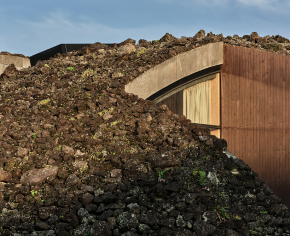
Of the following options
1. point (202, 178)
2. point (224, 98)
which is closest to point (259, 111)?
point (224, 98)

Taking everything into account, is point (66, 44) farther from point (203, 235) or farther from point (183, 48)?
point (203, 235)

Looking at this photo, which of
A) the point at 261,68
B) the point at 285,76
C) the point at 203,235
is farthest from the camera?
the point at 285,76

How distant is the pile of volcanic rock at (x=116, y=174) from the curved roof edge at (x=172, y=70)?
18.1 inches

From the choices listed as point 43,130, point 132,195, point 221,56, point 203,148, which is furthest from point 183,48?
point 132,195

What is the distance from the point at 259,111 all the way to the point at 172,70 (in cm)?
468

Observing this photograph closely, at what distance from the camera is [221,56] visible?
9.85 meters

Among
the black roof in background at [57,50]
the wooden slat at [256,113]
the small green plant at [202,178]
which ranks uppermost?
the black roof in background at [57,50]

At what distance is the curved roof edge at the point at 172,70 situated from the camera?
7.75 m

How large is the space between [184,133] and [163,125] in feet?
1.63

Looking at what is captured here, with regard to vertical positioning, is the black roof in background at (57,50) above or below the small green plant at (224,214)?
above

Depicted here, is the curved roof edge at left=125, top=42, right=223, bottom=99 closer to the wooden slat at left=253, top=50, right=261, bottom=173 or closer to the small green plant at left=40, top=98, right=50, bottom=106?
the small green plant at left=40, top=98, right=50, bottom=106

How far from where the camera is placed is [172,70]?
27.2 feet

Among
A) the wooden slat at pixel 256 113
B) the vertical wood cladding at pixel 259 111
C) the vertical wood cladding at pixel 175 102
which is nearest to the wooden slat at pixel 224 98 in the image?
the vertical wood cladding at pixel 259 111

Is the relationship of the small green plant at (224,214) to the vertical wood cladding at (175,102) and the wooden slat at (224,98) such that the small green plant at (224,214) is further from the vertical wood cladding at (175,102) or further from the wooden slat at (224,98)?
the wooden slat at (224,98)
